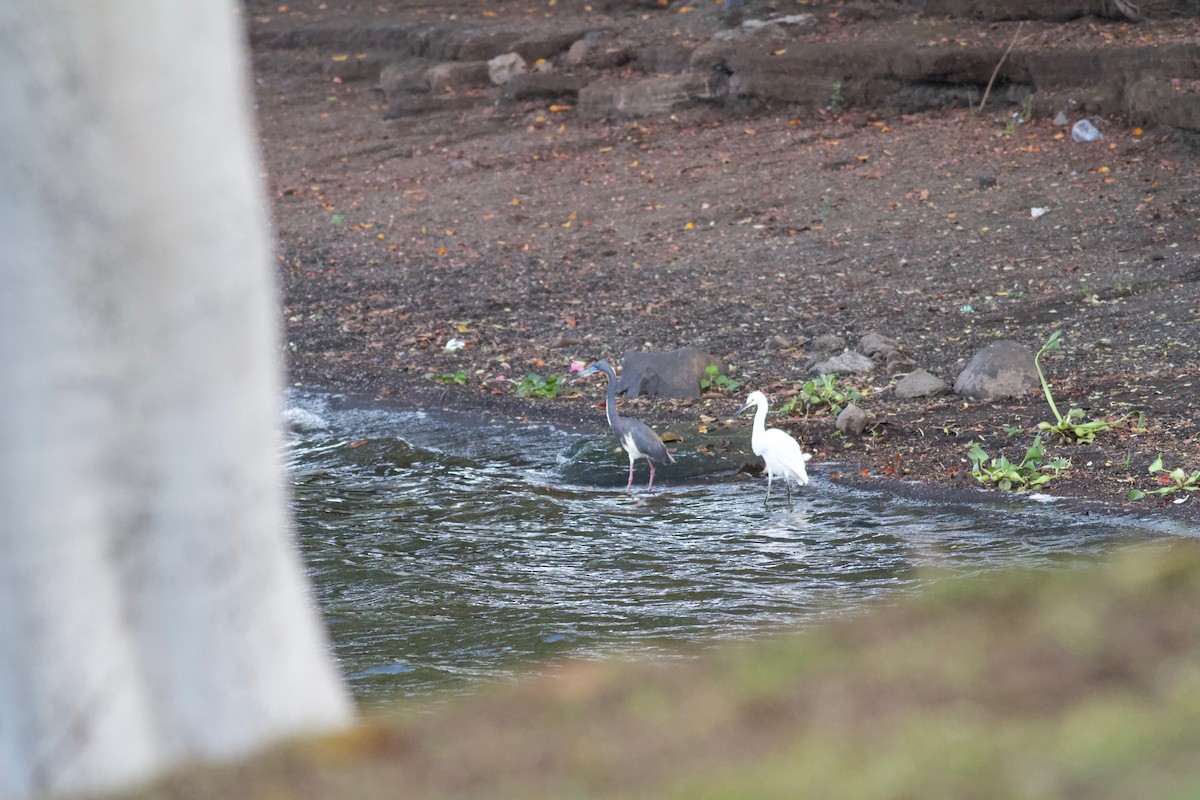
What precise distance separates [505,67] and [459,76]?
0.59 meters

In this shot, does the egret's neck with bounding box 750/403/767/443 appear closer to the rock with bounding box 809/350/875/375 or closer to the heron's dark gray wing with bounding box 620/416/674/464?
the heron's dark gray wing with bounding box 620/416/674/464

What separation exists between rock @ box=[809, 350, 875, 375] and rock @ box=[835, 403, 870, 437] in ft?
2.93

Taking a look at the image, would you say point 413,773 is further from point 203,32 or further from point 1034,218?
point 1034,218

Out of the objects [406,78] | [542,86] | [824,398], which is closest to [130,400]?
[824,398]

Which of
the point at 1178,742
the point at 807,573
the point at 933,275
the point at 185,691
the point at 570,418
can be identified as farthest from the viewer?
the point at 933,275

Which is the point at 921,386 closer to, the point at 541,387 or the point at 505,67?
the point at 541,387

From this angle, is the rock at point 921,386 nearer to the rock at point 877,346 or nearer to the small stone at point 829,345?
the rock at point 877,346

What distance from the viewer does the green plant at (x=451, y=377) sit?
964cm

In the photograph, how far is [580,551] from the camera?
6.63m

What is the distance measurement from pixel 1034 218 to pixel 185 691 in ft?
30.7

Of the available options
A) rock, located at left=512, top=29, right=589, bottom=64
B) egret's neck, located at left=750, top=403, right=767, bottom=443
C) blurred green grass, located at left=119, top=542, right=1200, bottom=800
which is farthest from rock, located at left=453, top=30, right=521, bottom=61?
blurred green grass, located at left=119, top=542, right=1200, bottom=800

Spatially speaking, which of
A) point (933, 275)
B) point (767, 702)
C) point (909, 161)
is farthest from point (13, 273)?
point (909, 161)

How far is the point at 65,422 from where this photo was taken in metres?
2.68

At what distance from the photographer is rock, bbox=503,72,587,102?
16.1 m
